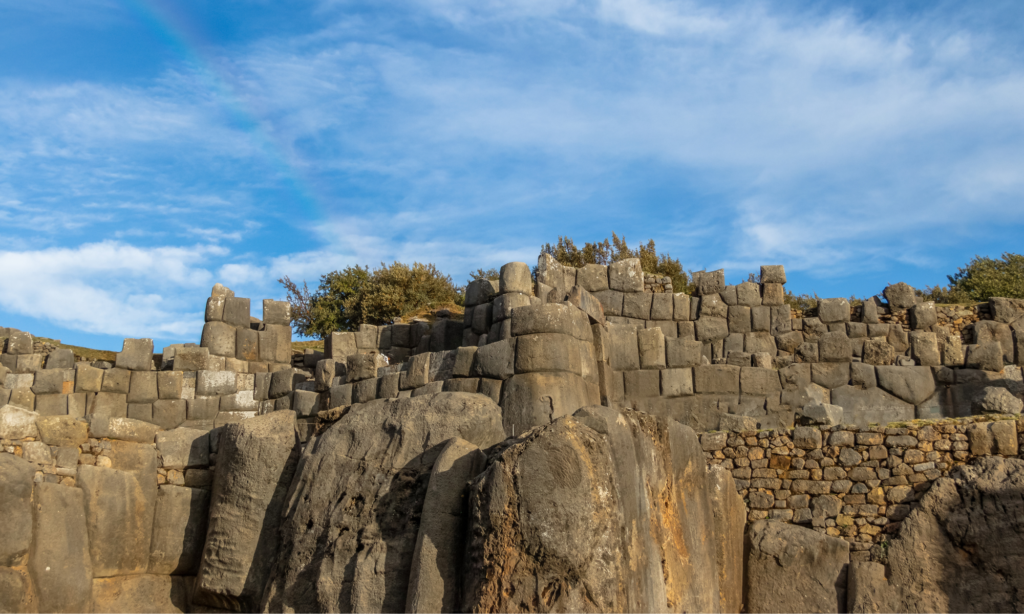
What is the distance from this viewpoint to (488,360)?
47.6ft

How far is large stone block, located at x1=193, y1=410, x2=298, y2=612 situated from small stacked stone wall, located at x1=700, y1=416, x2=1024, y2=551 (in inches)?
238

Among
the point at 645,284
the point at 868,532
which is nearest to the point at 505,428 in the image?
the point at 868,532

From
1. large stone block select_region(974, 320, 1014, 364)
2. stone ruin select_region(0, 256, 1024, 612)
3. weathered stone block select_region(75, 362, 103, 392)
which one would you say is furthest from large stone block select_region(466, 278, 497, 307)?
large stone block select_region(974, 320, 1014, 364)

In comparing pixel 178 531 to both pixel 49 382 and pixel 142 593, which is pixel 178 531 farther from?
pixel 49 382

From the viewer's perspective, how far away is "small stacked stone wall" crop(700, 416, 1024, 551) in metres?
12.3

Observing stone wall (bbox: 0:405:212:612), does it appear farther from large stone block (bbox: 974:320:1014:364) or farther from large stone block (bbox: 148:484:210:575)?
large stone block (bbox: 974:320:1014:364)

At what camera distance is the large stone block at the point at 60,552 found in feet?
38.8

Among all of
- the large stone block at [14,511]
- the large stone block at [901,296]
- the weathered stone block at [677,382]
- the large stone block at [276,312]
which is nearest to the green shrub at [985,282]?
the large stone block at [901,296]

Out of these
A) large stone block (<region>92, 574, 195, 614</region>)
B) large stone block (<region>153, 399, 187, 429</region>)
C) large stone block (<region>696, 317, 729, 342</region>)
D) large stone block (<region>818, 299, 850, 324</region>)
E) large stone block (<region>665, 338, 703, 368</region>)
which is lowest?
large stone block (<region>92, 574, 195, 614</region>)

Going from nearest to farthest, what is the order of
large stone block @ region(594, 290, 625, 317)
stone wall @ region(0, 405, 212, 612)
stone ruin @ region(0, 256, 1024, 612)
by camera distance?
stone ruin @ region(0, 256, 1024, 612), stone wall @ region(0, 405, 212, 612), large stone block @ region(594, 290, 625, 317)

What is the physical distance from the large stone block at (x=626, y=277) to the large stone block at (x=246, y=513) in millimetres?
8788

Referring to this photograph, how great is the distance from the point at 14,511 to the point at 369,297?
54.9 feet

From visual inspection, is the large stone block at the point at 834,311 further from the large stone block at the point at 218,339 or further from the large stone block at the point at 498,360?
the large stone block at the point at 218,339

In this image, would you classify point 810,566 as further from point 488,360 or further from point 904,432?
point 488,360
